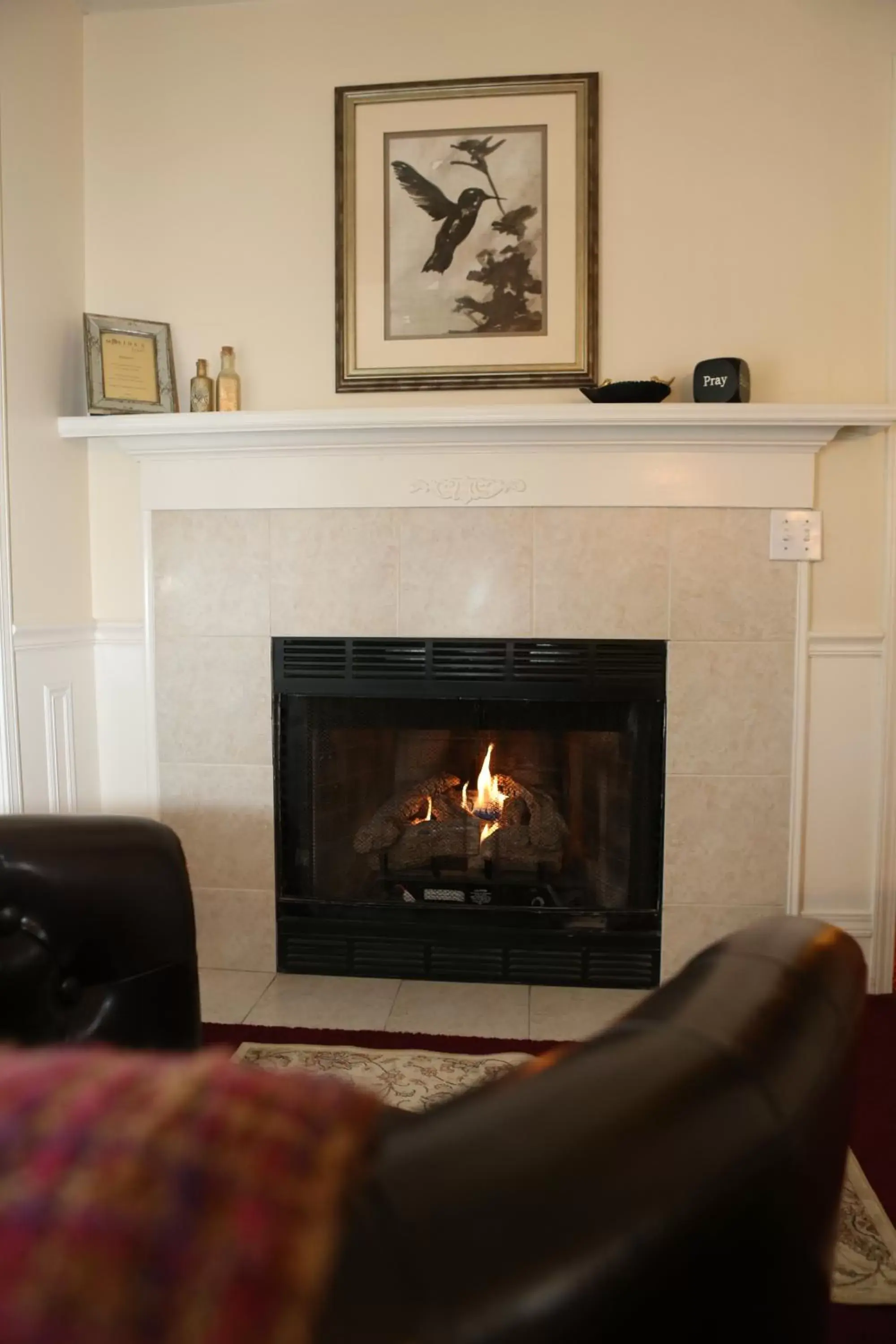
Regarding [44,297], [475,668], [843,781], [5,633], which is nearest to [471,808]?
[475,668]

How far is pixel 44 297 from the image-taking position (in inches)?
81.4

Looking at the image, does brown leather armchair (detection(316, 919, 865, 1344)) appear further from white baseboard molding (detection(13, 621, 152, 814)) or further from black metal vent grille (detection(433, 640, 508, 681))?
white baseboard molding (detection(13, 621, 152, 814))

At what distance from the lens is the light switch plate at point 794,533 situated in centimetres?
205

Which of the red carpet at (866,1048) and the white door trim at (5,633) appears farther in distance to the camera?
the white door trim at (5,633)

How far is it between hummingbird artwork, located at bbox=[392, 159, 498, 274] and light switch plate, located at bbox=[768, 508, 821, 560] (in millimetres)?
1094

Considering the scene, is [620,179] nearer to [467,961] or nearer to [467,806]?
[467,806]

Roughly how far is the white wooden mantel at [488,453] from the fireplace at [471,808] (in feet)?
1.29

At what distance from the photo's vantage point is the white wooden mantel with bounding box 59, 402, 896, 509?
194cm

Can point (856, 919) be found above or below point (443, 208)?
below

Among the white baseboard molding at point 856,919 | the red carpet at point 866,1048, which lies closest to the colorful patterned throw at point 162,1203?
the red carpet at point 866,1048

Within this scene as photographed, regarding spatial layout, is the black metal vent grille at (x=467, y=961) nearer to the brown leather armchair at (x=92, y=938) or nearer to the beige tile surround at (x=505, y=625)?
the beige tile surround at (x=505, y=625)

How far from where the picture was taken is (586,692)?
2.11 metres

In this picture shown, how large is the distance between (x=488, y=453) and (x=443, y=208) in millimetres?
687

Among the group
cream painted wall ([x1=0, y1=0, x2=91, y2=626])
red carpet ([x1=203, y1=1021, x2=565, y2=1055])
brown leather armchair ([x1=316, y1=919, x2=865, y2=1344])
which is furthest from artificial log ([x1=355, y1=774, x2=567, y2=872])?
brown leather armchair ([x1=316, y1=919, x2=865, y2=1344])
